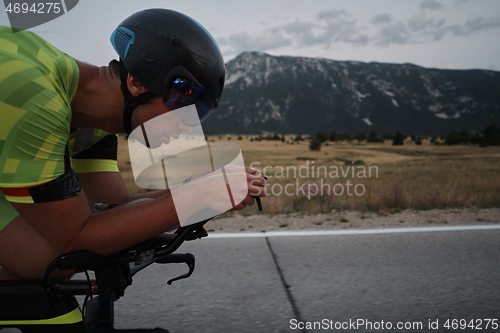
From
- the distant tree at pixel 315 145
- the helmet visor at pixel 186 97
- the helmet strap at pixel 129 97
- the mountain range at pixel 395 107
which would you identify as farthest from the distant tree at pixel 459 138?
the mountain range at pixel 395 107

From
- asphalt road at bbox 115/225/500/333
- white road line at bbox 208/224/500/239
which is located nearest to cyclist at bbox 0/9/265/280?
→ asphalt road at bbox 115/225/500/333

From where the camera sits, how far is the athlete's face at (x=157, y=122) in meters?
1.59

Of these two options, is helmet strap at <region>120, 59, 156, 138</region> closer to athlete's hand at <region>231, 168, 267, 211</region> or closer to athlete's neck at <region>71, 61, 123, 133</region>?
athlete's neck at <region>71, 61, 123, 133</region>

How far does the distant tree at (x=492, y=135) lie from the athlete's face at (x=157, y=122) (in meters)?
25.3

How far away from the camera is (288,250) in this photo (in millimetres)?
3797

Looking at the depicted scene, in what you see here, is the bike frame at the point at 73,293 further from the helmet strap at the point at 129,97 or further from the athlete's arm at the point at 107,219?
the helmet strap at the point at 129,97

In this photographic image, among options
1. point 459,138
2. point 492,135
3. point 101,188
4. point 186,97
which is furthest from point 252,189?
point 459,138

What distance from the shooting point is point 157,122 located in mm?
1615

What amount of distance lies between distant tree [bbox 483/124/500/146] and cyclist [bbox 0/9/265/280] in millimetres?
25316

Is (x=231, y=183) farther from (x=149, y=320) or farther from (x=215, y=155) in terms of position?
(x=149, y=320)

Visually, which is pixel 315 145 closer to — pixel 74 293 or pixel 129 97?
pixel 129 97

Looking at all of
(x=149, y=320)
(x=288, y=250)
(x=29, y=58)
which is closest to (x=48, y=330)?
(x=29, y=58)

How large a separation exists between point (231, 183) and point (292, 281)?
185cm

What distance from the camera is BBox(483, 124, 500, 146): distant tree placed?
23.0 meters
